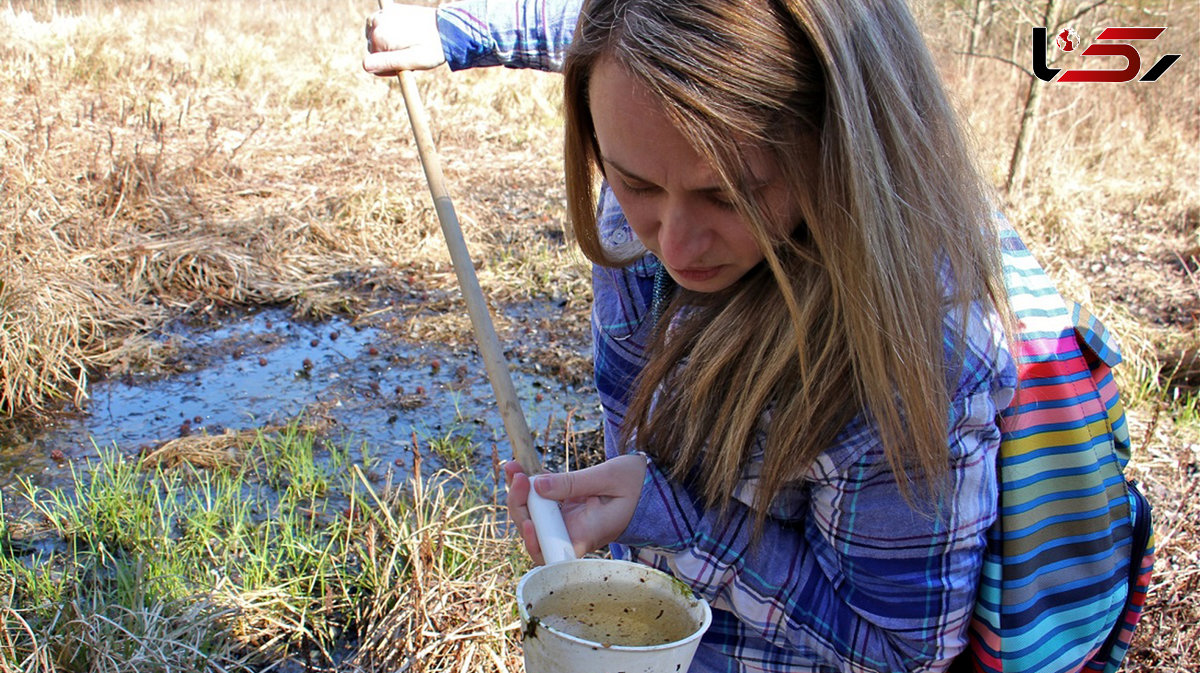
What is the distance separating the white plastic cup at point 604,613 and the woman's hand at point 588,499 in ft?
0.43

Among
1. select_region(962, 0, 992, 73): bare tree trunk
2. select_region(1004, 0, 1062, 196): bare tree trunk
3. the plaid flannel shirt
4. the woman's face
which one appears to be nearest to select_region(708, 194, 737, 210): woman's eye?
the woman's face

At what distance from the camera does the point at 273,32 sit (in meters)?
13.8

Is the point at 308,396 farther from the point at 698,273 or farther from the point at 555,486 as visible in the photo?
the point at 698,273

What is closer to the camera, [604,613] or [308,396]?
[604,613]

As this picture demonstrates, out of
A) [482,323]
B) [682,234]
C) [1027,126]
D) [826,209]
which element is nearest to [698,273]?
[682,234]

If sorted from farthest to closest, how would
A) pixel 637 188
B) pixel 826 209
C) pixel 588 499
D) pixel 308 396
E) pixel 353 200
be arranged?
pixel 353 200 → pixel 308 396 → pixel 588 499 → pixel 637 188 → pixel 826 209

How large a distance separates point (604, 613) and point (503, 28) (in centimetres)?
129

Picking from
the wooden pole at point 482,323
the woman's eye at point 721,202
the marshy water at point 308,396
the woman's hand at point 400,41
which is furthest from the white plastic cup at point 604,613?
the marshy water at point 308,396

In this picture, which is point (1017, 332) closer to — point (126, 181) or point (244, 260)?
point (244, 260)

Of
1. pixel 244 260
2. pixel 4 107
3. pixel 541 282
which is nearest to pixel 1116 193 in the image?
pixel 541 282

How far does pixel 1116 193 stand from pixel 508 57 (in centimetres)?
719

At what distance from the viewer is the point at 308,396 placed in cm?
413

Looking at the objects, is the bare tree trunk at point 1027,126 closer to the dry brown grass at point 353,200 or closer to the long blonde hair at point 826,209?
the dry brown grass at point 353,200

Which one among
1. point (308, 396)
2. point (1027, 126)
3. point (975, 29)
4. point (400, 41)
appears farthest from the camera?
point (975, 29)
